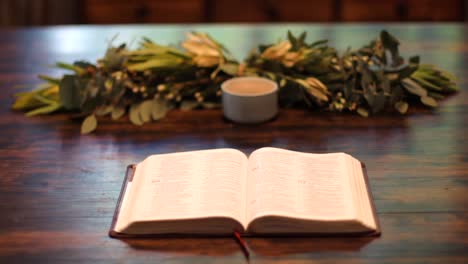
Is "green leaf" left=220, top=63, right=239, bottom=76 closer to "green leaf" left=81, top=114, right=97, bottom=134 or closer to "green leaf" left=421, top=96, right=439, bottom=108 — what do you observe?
"green leaf" left=81, top=114, right=97, bottom=134

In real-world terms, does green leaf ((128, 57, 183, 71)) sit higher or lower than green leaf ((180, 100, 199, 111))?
higher

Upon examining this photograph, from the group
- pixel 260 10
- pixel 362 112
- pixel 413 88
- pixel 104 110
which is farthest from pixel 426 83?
pixel 260 10

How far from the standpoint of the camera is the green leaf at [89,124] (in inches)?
62.0

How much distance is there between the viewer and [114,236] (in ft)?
3.77

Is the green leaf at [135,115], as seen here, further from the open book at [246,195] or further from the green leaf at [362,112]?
the green leaf at [362,112]

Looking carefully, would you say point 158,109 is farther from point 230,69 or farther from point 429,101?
point 429,101

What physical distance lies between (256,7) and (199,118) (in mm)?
2199

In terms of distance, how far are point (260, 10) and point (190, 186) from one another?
2.65 meters

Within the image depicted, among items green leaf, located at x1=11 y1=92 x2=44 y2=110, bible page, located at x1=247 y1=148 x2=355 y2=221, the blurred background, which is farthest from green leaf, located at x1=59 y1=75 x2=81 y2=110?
the blurred background

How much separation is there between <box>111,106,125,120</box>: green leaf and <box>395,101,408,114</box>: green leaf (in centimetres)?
67

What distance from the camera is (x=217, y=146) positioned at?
1.49 m

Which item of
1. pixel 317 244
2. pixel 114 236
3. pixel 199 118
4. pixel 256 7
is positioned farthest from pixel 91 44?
pixel 256 7

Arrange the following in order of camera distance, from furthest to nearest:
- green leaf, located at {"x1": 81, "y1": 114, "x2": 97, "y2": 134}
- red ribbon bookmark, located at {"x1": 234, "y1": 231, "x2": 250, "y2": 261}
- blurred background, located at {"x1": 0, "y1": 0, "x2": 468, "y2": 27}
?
blurred background, located at {"x1": 0, "y1": 0, "x2": 468, "y2": 27}, green leaf, located at {"x1": 81, "y1": 114, "x2": 97, "y2": 134}, red ribbon bookmark, located at {"x1": 234, "y1": 231, "x2": 250, "y2": 261}

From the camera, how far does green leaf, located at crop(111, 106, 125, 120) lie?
1.64m
